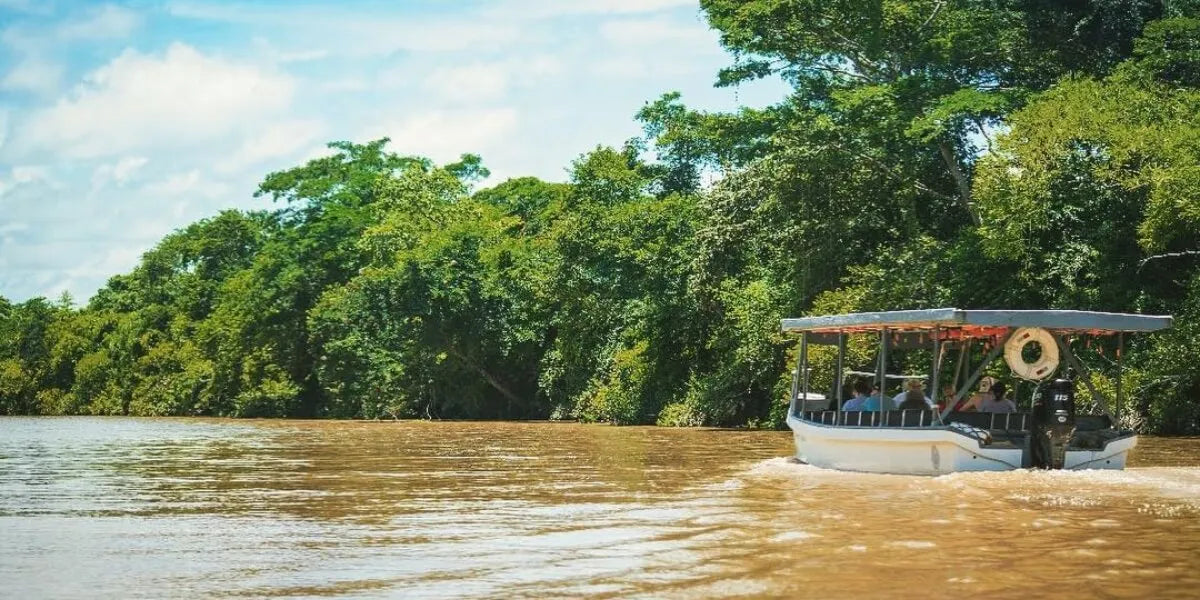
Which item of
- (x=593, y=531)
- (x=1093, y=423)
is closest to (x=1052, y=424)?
(x=1093, y=423)

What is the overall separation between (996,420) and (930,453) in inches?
65.4

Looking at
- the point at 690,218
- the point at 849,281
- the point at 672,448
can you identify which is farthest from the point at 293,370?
the point at 672,448

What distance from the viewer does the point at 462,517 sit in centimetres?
1462

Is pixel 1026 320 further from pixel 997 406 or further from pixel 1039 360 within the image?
pixel 997 406

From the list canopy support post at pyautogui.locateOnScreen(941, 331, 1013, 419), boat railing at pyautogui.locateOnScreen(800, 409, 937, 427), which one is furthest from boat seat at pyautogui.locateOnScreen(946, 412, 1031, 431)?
canopy support post at pyautogui.locateOnScreen(941, 331, 1013, 419)

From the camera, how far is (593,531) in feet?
43.5

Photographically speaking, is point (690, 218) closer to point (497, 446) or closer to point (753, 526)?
point (497, 446)

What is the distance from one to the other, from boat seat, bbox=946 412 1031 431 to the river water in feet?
5.12

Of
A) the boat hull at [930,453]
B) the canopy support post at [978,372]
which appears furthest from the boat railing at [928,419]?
the boat hull at [930,453]

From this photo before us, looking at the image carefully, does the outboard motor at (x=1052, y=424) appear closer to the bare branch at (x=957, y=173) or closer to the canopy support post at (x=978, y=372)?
the canopy support post at (x=978, y=372)

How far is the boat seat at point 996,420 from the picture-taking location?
19000 millimetres

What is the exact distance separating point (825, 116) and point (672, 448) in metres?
11.9

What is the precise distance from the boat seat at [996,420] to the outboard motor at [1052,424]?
3.28ft

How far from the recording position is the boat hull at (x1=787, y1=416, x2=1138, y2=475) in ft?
58.2
